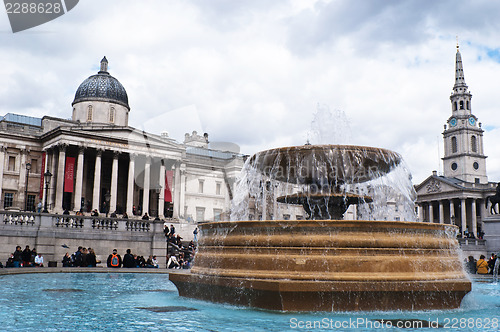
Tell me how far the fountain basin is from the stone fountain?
0.01 m

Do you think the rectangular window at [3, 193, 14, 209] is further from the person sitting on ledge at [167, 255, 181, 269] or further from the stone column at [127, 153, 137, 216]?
the person sitting on ledge at [167, 255, 181, 269]

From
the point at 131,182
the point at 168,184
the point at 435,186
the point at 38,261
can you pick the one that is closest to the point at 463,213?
the point at 435,186

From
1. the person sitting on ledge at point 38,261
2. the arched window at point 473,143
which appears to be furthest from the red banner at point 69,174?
the arched window at point 473,143

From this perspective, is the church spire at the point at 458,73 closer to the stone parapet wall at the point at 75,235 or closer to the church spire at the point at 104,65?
the church spire at the point at 104,65

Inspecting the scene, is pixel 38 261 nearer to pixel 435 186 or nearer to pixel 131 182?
pixel 131 182

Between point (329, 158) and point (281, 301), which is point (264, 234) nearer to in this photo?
point (281, 301)

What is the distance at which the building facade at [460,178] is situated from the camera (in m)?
71.8

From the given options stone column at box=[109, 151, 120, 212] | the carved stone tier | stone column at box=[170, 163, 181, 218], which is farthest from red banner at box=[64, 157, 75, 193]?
the carved stone tier

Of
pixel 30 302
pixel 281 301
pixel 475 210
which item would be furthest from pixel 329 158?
pixel 475 210

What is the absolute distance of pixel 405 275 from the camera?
20.9 feet

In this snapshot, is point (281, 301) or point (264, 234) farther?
point (264, 234)

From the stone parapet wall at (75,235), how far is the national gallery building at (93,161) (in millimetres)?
18923

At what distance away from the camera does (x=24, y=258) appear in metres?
18.0

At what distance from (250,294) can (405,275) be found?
2.09 metres
